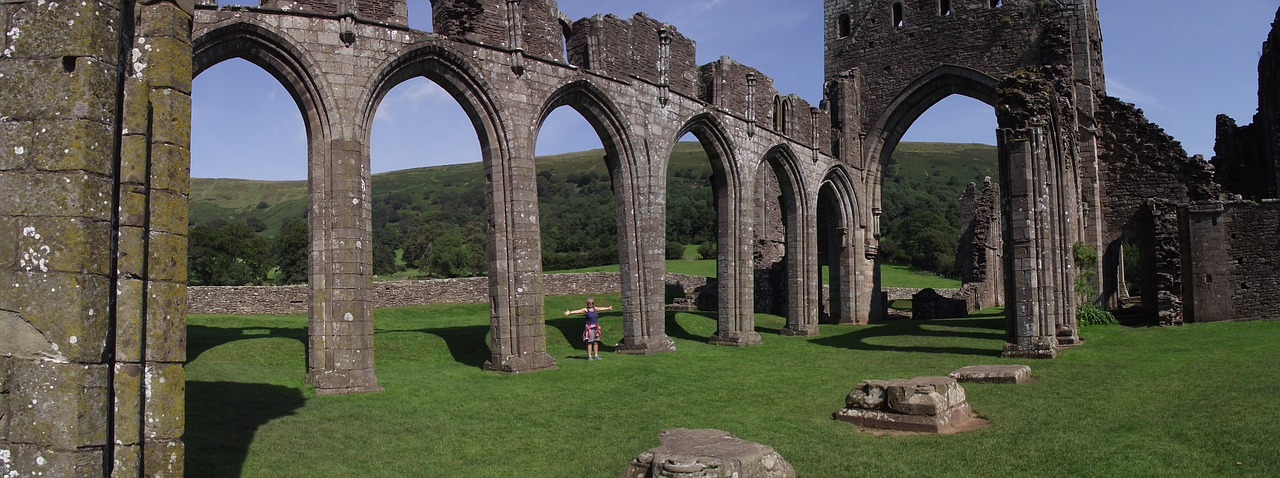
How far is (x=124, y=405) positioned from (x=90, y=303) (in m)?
0.52

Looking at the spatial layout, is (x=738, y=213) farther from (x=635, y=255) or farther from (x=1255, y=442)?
(x=1255, y=442)

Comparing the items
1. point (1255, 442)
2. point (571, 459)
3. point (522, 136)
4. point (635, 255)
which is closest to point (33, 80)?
point (571, 459)

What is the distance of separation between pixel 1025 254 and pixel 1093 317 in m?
6.87

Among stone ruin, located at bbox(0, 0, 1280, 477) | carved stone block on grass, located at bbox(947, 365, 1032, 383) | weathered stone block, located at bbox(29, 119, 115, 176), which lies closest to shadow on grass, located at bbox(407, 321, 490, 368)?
stone ruin, located at bbox(0, 0, 1280, 477)

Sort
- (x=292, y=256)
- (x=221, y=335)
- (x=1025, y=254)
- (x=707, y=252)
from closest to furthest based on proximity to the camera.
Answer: (x=1025, y=254) → (x=221, y=335) → (x=292, y=256) → (x=707, y=252)

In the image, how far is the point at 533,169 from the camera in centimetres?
1352

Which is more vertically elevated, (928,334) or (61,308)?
(61,308)

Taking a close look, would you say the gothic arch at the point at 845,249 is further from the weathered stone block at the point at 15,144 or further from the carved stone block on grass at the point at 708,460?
the weathered stone block at the point at 15,144

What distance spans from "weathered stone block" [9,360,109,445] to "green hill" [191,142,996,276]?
28.4 m

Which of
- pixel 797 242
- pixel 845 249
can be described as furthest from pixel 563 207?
pixel 797 242

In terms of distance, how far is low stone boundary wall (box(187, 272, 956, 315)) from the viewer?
2248 centimetres

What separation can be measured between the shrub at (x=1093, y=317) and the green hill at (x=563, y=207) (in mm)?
23132

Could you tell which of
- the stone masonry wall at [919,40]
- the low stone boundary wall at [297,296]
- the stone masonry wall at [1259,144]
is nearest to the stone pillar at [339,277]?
the low stone boundary wall at [297,296]

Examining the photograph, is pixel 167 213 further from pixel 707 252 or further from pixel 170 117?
pixel 707 252
